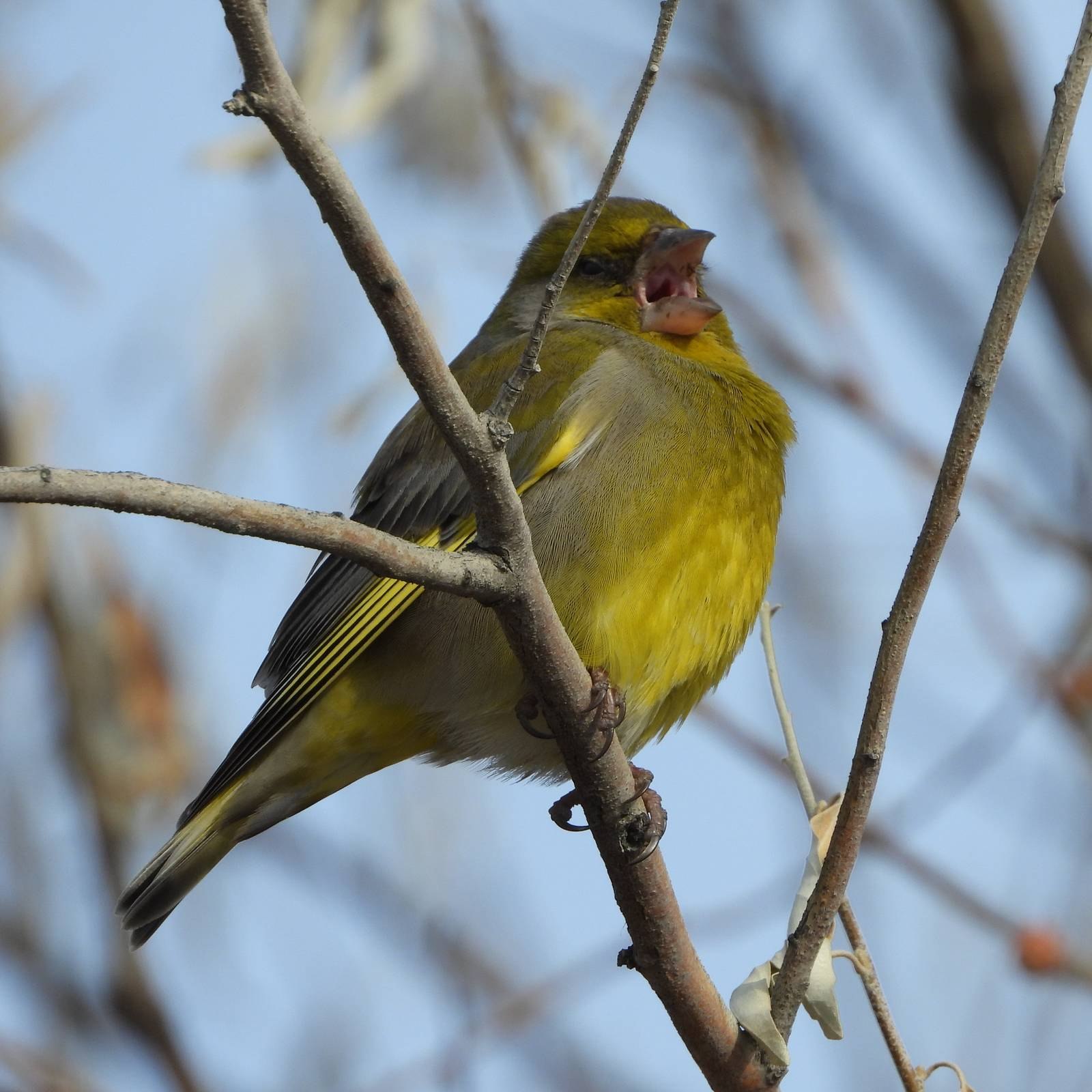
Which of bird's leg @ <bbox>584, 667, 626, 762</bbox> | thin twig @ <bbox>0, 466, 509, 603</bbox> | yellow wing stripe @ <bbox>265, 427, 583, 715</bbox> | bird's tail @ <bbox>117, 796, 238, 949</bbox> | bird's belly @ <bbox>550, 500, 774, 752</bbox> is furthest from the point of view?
bird's tail @ <bbox>117, 796, 238, 949</bbox>

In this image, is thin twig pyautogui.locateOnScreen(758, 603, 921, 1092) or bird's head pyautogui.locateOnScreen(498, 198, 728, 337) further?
bird's head pyautogui.locateOnScreen(498, 198, 728, 337)

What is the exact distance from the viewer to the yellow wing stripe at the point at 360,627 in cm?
408

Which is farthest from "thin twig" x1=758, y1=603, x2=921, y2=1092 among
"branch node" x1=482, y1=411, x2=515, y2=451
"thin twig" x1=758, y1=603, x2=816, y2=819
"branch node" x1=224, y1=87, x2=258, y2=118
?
"branch node" x1=224, y1=87, x2=258, y2=118

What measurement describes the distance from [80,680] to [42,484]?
409cm

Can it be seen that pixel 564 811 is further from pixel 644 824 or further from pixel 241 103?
pixel 241 103

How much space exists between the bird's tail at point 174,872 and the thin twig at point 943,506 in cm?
197

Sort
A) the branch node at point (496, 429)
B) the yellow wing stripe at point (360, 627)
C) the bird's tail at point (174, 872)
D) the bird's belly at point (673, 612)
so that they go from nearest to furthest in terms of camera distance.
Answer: the branch node at point (496, 429), the bird's belly at point (673, 612), the yellow wing stripe at point (360, 627), the bird's tail at point (174, 872)

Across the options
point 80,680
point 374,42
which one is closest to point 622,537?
point 374,42

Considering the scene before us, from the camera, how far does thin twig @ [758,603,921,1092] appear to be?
2.83 meters

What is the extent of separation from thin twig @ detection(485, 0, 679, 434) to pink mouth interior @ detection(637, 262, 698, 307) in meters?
2.35

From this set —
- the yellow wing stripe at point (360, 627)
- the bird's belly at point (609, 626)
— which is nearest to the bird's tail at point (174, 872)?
the yellow wing stripe at point (360, 627)

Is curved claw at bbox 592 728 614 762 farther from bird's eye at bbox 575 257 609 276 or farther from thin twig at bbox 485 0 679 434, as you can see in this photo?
bird's eye at bbox 575 257 609 276

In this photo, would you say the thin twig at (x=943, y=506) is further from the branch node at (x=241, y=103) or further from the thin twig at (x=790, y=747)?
the branch node at (x=241, y=103)

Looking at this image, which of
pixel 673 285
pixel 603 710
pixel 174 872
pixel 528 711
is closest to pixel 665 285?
pixel 673 285
